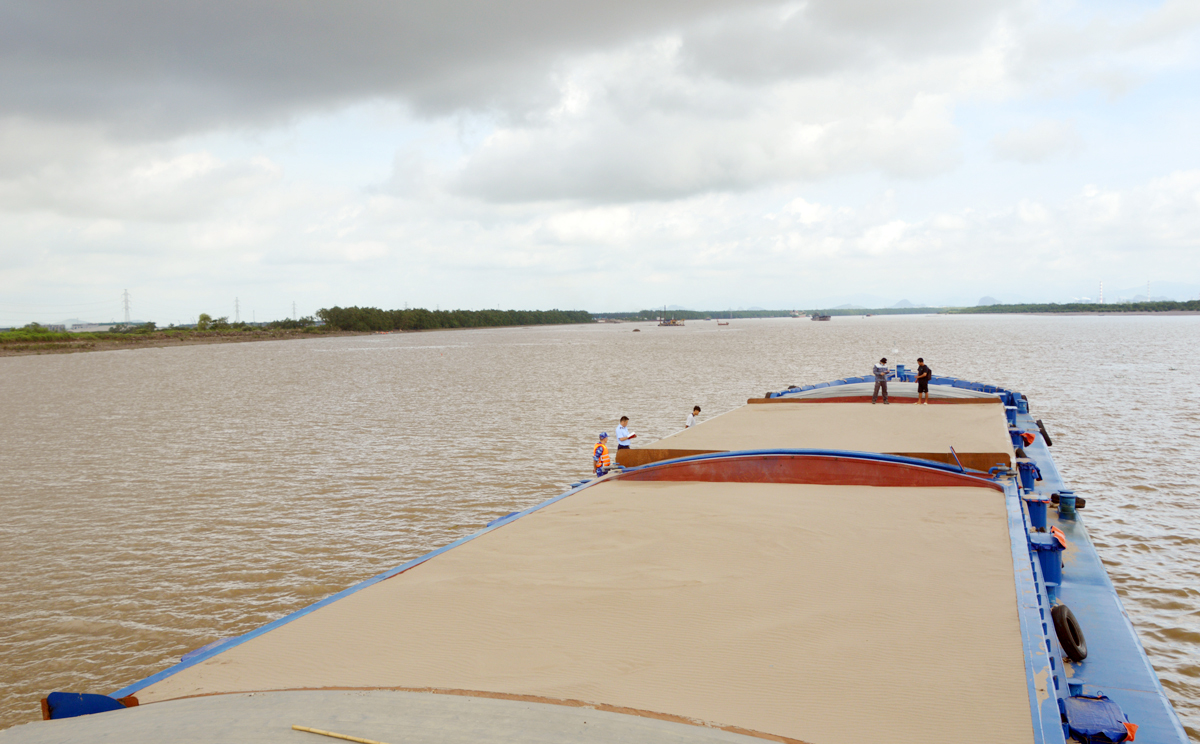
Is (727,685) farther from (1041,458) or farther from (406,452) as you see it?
(406,452)

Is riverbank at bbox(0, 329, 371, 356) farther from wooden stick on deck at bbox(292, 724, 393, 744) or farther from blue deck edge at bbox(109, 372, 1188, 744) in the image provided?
wooden stick on deck at bbox(292, 724, 393, 744)

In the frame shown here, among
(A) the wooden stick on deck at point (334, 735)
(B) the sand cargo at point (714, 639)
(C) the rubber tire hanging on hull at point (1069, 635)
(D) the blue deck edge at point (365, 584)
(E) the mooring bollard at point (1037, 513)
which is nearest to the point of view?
(A) the wooden stick on deck at point (334, 735)

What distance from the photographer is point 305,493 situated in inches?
592

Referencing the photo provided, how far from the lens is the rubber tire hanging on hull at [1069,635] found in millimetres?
5328

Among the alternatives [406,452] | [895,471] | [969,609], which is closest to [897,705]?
[969,609]

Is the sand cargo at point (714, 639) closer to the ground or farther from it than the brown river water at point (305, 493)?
farther from it

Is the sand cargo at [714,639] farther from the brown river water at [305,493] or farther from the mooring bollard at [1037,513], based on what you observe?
the brown river water at [305,493]

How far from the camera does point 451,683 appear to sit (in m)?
3.79

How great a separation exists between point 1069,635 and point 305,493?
46.5 ft

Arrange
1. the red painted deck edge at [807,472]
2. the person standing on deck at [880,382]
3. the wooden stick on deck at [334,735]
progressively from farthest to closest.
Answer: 1. the person standing on deck at [880,382]
2. the red painted deck edge at [807,472]
3. the wooden stick on deck at [334,735]

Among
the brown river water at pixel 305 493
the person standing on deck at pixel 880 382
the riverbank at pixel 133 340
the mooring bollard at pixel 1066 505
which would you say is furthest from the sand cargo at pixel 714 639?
the riverbank at pixel 133 340

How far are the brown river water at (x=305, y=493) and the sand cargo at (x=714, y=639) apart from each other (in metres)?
2.90

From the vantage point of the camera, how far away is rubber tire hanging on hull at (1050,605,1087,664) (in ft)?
17.5

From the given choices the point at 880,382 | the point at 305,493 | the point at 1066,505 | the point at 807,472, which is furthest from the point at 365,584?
the point at 880,382
